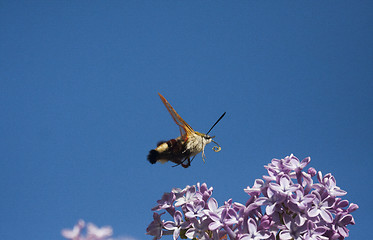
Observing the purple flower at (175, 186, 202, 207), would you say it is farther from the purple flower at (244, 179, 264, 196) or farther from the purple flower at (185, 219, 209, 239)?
the purple flower at (244, 179, 264, 196)

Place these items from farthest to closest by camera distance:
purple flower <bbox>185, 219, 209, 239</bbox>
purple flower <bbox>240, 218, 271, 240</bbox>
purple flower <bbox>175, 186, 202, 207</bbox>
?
purple flower <bbox>175, 186, 202, 207</bbox> < purple flower <bbox>185, 219, 209, 239</bbox> < purple flower <bbox>240, 218, 271, 240</bbox>

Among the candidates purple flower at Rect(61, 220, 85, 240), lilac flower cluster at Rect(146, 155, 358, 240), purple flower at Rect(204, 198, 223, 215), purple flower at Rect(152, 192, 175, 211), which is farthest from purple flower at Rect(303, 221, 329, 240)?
purple flower at Rect(61, 220, 85, 240)

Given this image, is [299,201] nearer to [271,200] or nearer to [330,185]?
[271,200]

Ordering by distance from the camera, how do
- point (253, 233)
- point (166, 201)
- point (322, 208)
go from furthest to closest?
point (166, 201) < point (322, 208) < point (253, 233)

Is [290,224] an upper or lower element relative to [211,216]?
lower

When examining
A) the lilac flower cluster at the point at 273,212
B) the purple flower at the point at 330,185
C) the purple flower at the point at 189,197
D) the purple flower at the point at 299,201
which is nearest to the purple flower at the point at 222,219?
the lilac flower cluster at the point at 273,212

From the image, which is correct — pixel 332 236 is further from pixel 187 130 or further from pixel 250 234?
pixel 187 130

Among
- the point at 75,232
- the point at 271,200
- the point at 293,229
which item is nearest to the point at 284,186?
the point at 271,200

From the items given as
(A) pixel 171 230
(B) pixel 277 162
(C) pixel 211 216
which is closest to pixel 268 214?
(C) pixel 211 216

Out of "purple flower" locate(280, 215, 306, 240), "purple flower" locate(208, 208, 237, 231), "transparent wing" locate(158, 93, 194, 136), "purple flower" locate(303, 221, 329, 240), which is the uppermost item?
"transparent wing" locate(158, 93, 194, 136)
